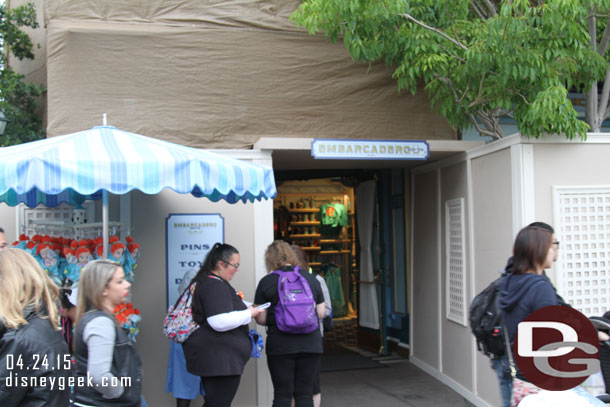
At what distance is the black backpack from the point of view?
3.40m

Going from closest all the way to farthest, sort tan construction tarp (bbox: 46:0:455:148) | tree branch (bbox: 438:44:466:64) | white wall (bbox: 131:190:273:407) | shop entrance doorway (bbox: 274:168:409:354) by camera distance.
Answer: tree branch (bbox: 438:44:466:64) → white wall (bbox: 131:190:273:407) → tan construction tarp (bbox: 46:0:455:148) → shop entrance doorway (bbox: 274:168:409:354)

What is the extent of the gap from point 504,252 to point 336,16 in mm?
2798

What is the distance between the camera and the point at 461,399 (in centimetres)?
638

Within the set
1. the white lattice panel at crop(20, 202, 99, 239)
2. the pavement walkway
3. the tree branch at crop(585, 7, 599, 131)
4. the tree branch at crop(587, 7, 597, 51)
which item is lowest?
the pavement walkway

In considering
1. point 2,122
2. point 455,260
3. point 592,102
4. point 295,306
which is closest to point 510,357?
point 295,306

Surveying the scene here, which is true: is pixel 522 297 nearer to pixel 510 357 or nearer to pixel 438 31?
pixel 510 357

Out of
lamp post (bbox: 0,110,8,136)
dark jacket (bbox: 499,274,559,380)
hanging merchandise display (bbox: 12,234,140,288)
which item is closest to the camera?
dark jacket (bbox: 499,274,559,380)

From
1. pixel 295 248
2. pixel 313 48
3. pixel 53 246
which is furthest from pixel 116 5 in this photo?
pixel 295 248

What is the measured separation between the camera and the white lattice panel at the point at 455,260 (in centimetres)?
638

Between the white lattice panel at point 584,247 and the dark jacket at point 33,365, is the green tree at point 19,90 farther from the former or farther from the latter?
the white lattice panel at point 584,247


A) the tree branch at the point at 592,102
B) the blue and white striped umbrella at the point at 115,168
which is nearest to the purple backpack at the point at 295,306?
the blue and white striped umbrella at the point at 115,168

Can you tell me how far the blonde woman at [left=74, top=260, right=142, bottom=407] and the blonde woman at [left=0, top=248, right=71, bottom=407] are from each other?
120 millimetres

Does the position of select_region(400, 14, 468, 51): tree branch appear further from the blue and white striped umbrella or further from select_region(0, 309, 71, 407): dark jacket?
select_region(0, 309, 71, 407): dark jacket

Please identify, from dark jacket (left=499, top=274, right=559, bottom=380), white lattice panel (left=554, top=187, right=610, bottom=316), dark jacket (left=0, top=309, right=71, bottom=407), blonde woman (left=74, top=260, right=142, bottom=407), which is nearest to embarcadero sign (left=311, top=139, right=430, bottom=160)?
white lattice panel (left=554, top=187, right=610, bottom=316)
